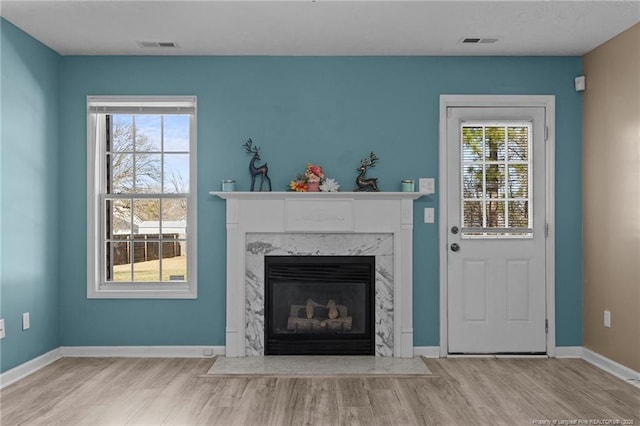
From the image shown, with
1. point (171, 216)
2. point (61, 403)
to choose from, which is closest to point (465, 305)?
point (171, 216)

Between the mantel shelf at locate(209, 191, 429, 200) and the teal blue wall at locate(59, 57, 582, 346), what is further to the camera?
the teal blue wall at locate(59, 57, 582, 346)

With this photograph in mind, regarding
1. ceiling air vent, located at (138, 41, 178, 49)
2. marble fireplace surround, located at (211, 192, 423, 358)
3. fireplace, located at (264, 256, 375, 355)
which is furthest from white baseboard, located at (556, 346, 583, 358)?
ceiling air vent, located at (138, 41, 178, 49)

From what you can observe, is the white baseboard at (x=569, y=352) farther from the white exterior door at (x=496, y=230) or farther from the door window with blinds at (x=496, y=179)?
the door window with blinds at (x=496, y=179)

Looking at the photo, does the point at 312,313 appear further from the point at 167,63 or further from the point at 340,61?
the point at 167,63

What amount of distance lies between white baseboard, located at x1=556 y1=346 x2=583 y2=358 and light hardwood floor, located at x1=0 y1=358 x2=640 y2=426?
0.25 metres

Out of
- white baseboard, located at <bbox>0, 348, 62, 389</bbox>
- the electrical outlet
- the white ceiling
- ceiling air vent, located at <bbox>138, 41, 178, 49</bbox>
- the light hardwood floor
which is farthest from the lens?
ceiling air vent, located at <bbox>138, 41, 178, 49</bbox>

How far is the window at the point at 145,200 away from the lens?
14.6 feet

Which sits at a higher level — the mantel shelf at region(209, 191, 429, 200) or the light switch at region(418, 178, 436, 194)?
the light switch at region(418, 178, 436, 194)

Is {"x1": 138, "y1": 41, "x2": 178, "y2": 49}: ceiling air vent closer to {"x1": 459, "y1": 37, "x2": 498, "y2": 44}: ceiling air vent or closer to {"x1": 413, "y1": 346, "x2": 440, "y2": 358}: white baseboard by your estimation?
{"x1": 459, "y1": 37, "x2": 498, "y2": 44}: ceiling air vent

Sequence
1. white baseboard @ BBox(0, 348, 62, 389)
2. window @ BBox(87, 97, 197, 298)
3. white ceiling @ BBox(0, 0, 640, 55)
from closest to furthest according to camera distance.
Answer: white ceiling @ BBox(0, 0, 640, 55) → white baseboard @ BBox(0, 348, 62, 389) → window @ BBox(87, 97, 197, 298)

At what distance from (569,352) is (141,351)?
3.61 metres

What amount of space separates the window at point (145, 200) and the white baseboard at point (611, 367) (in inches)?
134

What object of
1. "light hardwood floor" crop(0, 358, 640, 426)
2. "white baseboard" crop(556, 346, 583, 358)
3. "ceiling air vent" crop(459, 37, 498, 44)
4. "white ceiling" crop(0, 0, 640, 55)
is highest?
"white ceiling" crop(0, 0, 640, 55)

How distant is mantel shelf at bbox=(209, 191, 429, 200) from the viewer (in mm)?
4199
